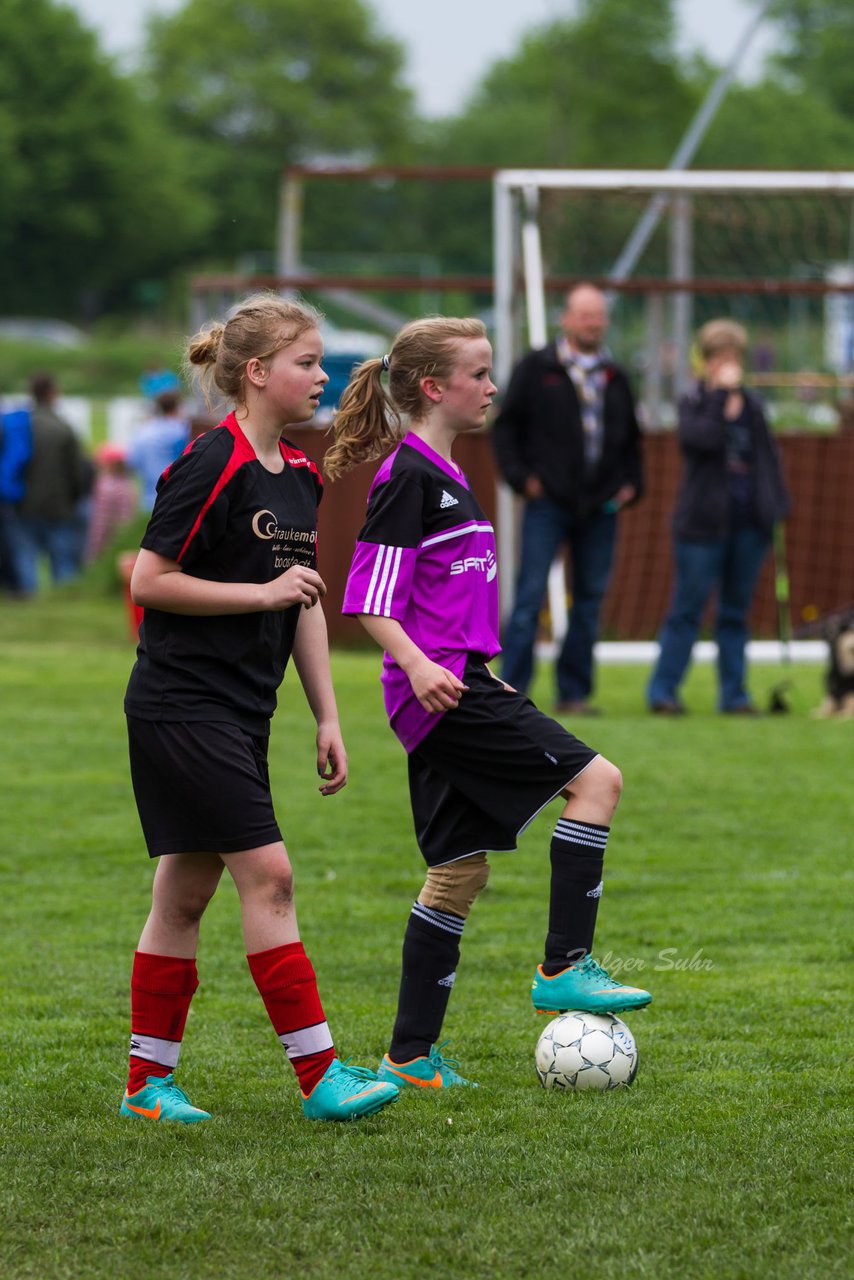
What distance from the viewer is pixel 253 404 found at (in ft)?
12.8

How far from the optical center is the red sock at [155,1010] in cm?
396

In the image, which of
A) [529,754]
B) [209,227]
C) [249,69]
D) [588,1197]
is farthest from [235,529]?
[249,69]

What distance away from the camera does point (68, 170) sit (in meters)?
54.1

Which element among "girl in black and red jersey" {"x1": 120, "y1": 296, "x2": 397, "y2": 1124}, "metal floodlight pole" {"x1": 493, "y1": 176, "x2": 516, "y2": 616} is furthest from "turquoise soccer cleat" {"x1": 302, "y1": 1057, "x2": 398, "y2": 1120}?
"metal floodlight pole" {"x1": 493, "y1": 176, "x2": 516, "y2": 616}

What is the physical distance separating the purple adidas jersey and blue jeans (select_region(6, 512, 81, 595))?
13434mm

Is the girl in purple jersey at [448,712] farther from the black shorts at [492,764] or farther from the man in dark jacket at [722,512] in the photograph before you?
the man in dark jacket at [722,512]

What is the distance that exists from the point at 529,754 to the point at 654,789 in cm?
429

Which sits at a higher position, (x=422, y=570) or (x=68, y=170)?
(x=68, y=170)

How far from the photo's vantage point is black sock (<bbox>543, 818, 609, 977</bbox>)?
13.4ft

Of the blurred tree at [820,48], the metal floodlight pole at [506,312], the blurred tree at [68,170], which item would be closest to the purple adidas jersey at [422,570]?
the metal floodlight pole at [506,312]

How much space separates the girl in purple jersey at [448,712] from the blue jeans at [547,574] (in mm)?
5713

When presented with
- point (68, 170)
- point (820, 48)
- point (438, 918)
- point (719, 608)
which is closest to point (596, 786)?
point (438, 918)

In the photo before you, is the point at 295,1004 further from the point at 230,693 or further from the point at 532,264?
the point at 532,264

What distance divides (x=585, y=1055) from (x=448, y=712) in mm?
837
